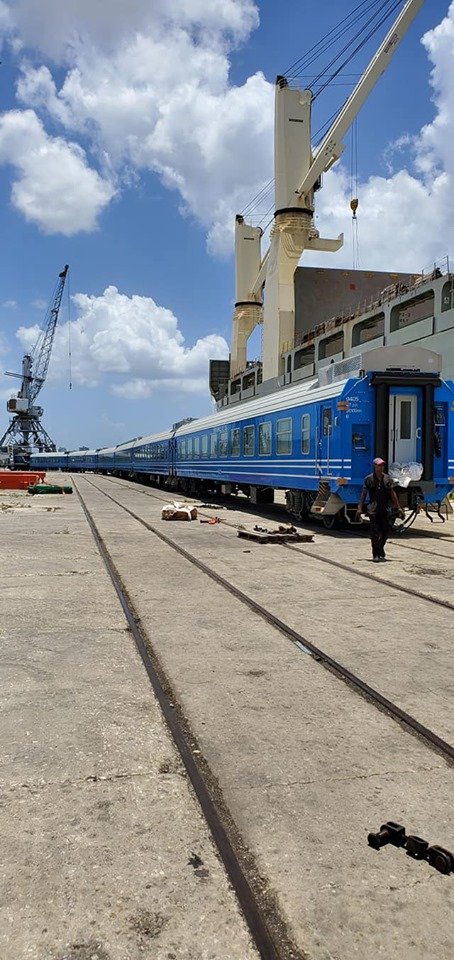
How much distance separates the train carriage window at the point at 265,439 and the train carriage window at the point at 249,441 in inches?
32.0

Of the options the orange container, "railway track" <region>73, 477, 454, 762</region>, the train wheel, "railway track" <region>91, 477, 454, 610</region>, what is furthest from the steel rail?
Result: the orange container

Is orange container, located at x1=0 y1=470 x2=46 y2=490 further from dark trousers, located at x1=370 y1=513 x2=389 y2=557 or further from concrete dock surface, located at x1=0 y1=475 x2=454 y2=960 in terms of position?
concrete dock surface, located at x1=0 y1=475 x2=454 y2=960

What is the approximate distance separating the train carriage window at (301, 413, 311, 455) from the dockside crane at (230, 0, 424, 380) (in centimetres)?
4229

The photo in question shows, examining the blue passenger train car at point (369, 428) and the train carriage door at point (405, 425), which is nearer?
the blue passenger train car at point (369, 428)

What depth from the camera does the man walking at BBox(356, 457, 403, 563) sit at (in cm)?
1058

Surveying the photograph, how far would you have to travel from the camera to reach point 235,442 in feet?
75.0

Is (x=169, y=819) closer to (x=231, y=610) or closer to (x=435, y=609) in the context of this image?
(x=231, y=610)

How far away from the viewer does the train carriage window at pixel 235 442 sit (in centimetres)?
2250

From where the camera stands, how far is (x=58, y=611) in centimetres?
704

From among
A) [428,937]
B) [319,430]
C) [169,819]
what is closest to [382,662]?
[169,819]

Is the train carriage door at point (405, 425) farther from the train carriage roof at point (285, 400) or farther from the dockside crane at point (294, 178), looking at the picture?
the dockside crane at point (294, 178)

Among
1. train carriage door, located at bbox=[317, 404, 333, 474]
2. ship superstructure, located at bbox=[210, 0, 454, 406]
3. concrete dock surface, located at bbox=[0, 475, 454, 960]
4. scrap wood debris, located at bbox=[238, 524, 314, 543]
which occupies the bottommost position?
concrete dock surface, located at bbox=[0, 475, 454, 960]

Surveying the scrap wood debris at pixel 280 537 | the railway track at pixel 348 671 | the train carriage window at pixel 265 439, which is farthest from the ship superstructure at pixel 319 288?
the railway track at pixel 348 671

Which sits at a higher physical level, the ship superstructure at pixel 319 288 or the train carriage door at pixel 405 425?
the ship superstructure at pixel 319 288
